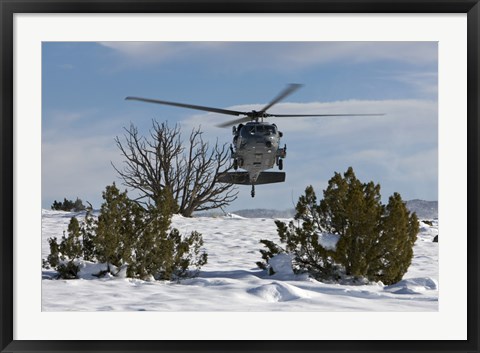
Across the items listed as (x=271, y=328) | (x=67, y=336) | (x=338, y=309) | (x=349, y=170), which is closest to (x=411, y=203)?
(x=349, y=170)

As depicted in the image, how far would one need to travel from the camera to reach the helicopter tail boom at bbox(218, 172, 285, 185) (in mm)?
15578

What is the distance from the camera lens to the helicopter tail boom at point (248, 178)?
1558cm

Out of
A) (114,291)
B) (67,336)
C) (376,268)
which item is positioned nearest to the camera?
(67,336)

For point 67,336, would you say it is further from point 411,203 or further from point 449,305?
point 411,203

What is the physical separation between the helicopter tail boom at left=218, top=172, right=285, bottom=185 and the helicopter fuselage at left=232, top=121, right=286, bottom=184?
230 mm

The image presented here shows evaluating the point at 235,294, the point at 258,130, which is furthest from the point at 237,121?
the point at 235,294

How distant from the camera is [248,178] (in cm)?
1584

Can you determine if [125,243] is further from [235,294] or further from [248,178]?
[248,178]

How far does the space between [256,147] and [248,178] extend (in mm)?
1088
